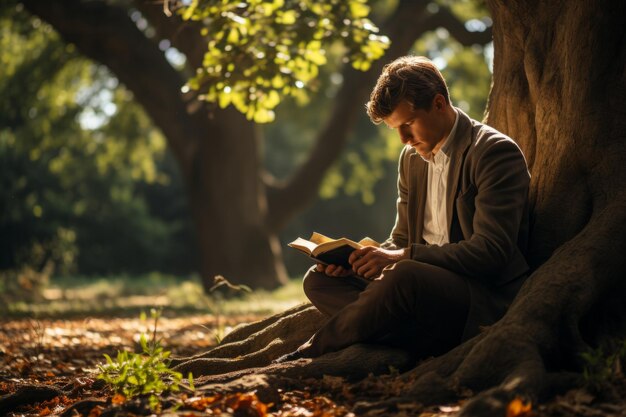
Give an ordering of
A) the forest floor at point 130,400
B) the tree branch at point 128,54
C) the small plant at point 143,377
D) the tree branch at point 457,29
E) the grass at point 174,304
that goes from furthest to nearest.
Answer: the tree branch at point 457,29, the tree branch at point 128,54, the grass at point 174,304, the small plant at point 143,377, the forest floor at point 130,400

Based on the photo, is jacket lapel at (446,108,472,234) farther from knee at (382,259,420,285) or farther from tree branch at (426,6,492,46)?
tree branch at (426,6,492,46)

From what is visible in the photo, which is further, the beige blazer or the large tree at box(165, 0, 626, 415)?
the beige blazer

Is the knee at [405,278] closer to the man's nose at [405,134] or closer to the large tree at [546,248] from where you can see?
the large tree at [546,248]

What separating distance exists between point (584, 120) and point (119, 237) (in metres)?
29.4

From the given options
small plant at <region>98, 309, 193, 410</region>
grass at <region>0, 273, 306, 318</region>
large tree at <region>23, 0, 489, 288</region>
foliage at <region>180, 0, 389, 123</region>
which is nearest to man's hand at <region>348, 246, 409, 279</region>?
small plant at <region>98, 309, 193, 410</region>

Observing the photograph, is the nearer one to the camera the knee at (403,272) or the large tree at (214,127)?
the knee at (403,272)

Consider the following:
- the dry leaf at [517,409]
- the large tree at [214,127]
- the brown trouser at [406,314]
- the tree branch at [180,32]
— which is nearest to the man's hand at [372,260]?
the brown trouser at [406,314]

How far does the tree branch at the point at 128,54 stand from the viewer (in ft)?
48.6

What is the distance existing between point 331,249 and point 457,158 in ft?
2.98

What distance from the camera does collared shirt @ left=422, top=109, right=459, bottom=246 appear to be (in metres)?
4.80

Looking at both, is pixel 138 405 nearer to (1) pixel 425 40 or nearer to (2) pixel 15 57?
(2) pixel 15 57

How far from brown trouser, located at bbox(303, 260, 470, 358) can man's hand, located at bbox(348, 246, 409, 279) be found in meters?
0.17

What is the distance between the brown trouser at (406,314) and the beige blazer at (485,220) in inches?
4.0

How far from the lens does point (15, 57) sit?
19.9 m
